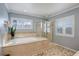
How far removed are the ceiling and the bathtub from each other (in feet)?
1.50

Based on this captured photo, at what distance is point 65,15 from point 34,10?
55 cm

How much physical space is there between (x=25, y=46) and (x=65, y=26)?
79 cm

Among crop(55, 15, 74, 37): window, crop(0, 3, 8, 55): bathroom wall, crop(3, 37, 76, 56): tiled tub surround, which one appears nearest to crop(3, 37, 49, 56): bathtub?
crop(3, 37, 76, 56): tiled tub surround

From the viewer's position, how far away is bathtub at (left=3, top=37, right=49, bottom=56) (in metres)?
1.60

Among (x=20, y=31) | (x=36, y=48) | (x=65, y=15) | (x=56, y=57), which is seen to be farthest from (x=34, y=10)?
(x=56, y=57)

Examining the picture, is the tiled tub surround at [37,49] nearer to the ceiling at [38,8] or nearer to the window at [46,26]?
the window at [46,26]

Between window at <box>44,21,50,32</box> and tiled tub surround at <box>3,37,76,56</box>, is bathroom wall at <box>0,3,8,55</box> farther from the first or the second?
window at <box>44,21,50,32</box>

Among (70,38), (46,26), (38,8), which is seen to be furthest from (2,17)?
(70,38)

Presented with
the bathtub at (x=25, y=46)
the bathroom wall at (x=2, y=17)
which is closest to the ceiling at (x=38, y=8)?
the bathroom wall at (x=2, y=17)

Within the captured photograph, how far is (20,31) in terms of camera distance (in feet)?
5.49

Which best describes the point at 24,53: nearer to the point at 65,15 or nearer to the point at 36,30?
the point at 36,30

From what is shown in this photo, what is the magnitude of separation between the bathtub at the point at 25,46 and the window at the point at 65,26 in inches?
12.1

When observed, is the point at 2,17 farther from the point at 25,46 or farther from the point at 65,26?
the point at 65,26

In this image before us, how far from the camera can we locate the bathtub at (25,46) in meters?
1.60
